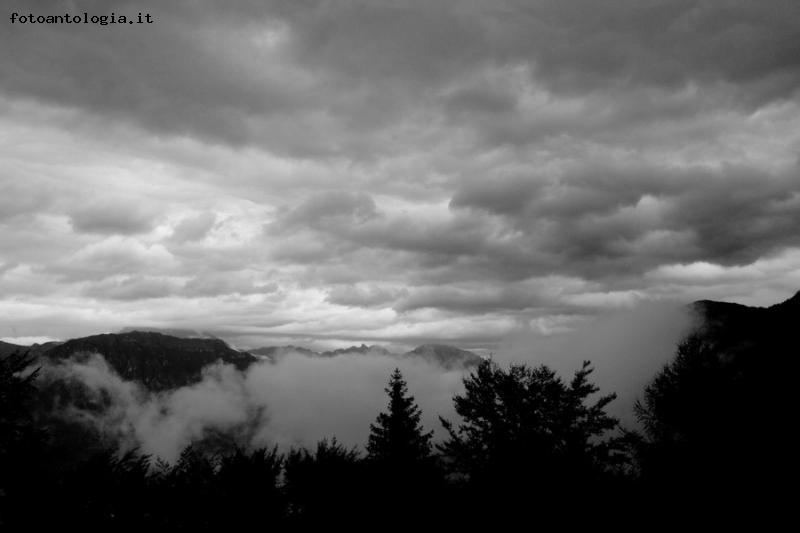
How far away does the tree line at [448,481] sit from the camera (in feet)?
33.2

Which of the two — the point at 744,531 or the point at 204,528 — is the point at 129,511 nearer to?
the point at 204,528

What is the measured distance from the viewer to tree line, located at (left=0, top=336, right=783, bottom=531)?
1011 centimetres

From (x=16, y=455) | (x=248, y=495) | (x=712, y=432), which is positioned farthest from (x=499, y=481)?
(x=16, y=455)

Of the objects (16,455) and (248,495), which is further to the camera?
(248,495)

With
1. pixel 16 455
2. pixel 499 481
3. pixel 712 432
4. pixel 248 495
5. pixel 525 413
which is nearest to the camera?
pixel 499 481

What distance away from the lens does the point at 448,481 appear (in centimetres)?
1540

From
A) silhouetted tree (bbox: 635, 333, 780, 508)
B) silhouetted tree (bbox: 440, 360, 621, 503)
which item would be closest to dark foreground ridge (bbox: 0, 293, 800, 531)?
silhouetted tree (bbox: 635, 333, 780, 508)

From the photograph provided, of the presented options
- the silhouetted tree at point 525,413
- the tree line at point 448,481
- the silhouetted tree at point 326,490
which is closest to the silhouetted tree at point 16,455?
the tree line at point 448,481

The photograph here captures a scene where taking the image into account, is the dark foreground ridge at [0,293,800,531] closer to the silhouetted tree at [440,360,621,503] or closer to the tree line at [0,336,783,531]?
the tree line at [0,336,783,531]

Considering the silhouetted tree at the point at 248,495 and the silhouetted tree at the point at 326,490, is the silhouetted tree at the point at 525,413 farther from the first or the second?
the silhouetted tree at the point at 248,495

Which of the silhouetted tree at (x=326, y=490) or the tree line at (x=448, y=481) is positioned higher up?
the tree line at (x=448, y=481)

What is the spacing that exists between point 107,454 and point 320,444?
444 inches

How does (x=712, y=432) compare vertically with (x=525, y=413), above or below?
above

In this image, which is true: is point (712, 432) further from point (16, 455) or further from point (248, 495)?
point (16, 455)
